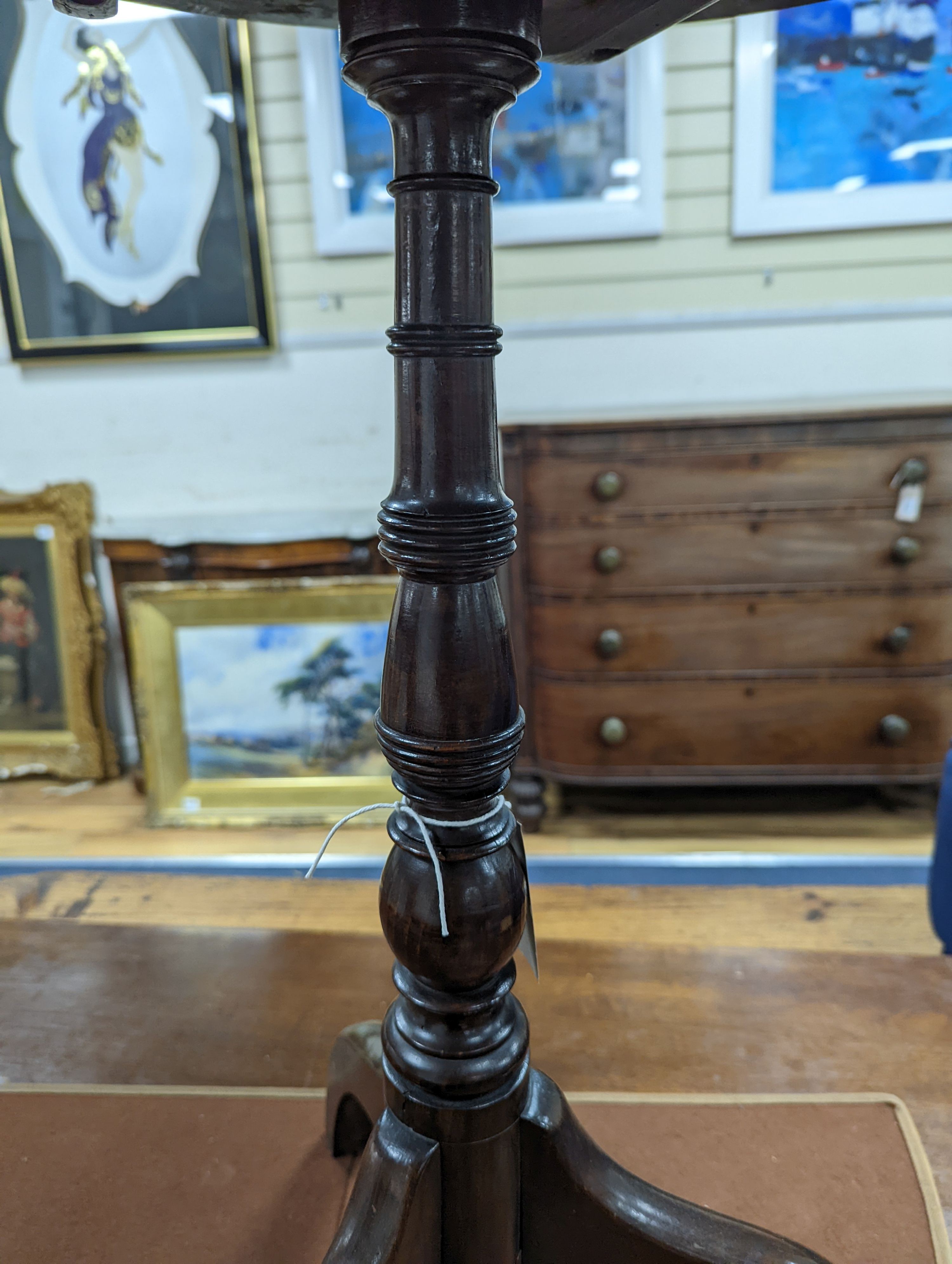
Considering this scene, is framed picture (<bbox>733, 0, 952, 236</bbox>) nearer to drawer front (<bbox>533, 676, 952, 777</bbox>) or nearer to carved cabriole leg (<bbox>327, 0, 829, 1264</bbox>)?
drawer front (<bbox>533, 676, 952, 777</bbox>)

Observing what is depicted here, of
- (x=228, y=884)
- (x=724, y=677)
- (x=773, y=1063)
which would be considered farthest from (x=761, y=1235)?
(x=724, y=677)

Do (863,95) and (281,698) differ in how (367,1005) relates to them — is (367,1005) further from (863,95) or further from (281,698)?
(863,95)

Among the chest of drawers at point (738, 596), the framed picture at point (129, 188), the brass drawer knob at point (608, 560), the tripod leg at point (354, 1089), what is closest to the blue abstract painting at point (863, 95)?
the chest of drawers at point (738, 596)

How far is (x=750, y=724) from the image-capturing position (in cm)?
178

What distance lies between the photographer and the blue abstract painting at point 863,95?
1.84 m

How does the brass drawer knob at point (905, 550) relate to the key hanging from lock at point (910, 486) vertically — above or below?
below

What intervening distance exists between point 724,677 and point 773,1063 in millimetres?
1020

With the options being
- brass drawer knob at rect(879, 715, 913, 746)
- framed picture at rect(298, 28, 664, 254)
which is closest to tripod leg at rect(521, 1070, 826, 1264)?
brass drawer knob at rect(879, 715, 913, 746)

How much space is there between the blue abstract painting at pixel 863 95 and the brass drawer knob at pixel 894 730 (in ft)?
3.76

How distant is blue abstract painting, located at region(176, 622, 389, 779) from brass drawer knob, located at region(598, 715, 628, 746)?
0.54 meters

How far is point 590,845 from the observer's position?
6.16ft

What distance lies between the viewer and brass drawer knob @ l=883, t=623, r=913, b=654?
67.1 inches

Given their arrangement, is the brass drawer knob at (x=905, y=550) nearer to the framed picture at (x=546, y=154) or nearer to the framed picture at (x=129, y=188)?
the framed picture at (x=546, y=154)

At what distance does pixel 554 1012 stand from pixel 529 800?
104 centimetres
